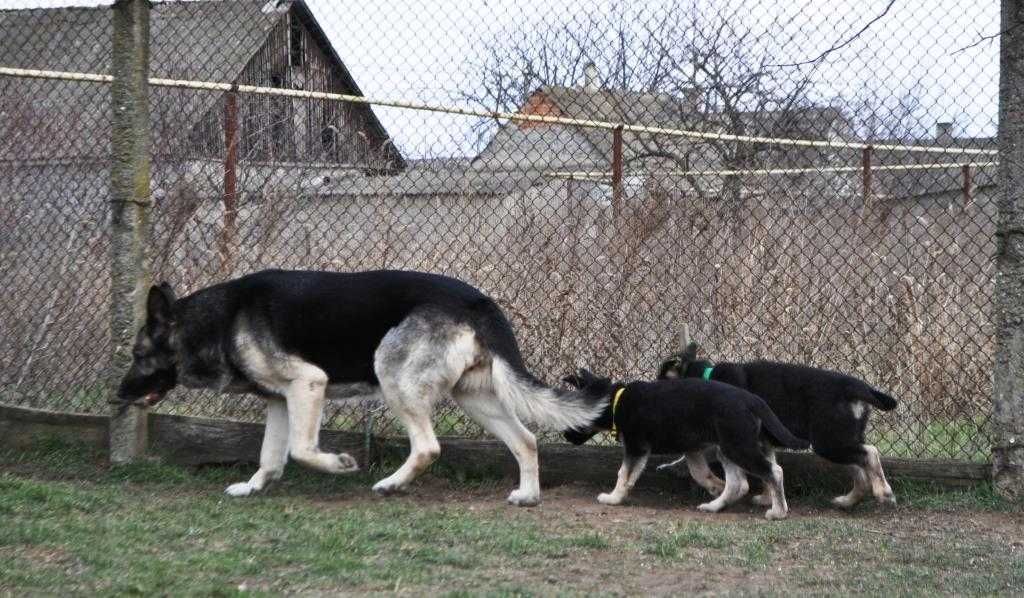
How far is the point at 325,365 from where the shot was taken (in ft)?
18.6

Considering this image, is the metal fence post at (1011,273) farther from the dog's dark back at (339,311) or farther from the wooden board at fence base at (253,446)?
the dog's dark back at (339,311)

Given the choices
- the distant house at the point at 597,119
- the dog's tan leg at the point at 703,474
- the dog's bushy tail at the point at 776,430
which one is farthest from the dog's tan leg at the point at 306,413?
the distant house at the point at 597,119

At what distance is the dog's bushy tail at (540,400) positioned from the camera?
17.8 feet

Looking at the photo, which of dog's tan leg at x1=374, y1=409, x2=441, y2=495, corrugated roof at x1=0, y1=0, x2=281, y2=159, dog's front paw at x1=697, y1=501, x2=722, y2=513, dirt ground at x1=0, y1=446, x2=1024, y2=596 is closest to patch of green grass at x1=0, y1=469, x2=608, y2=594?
dirt ground at x1=0, y1=446, x2=1024, y2=596

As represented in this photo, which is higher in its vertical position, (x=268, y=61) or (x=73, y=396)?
(x=268, y=61)

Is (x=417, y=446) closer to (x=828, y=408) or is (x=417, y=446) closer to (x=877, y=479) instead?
(x=828, y=408)

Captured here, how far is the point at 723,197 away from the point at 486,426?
231 cm

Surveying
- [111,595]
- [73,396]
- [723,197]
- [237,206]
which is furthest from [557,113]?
[111,595]

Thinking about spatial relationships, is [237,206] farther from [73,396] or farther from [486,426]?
[486,426]

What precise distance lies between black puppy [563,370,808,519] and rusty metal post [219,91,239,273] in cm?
238

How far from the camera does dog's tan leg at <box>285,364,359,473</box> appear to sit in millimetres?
5570

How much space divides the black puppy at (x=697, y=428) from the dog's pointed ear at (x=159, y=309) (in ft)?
6.87

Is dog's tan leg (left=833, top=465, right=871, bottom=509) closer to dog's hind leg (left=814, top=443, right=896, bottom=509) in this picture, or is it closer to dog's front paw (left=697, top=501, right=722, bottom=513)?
dog's hind leg (left=814, top=443, right=896, bottom=509)

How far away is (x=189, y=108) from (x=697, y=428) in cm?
422
